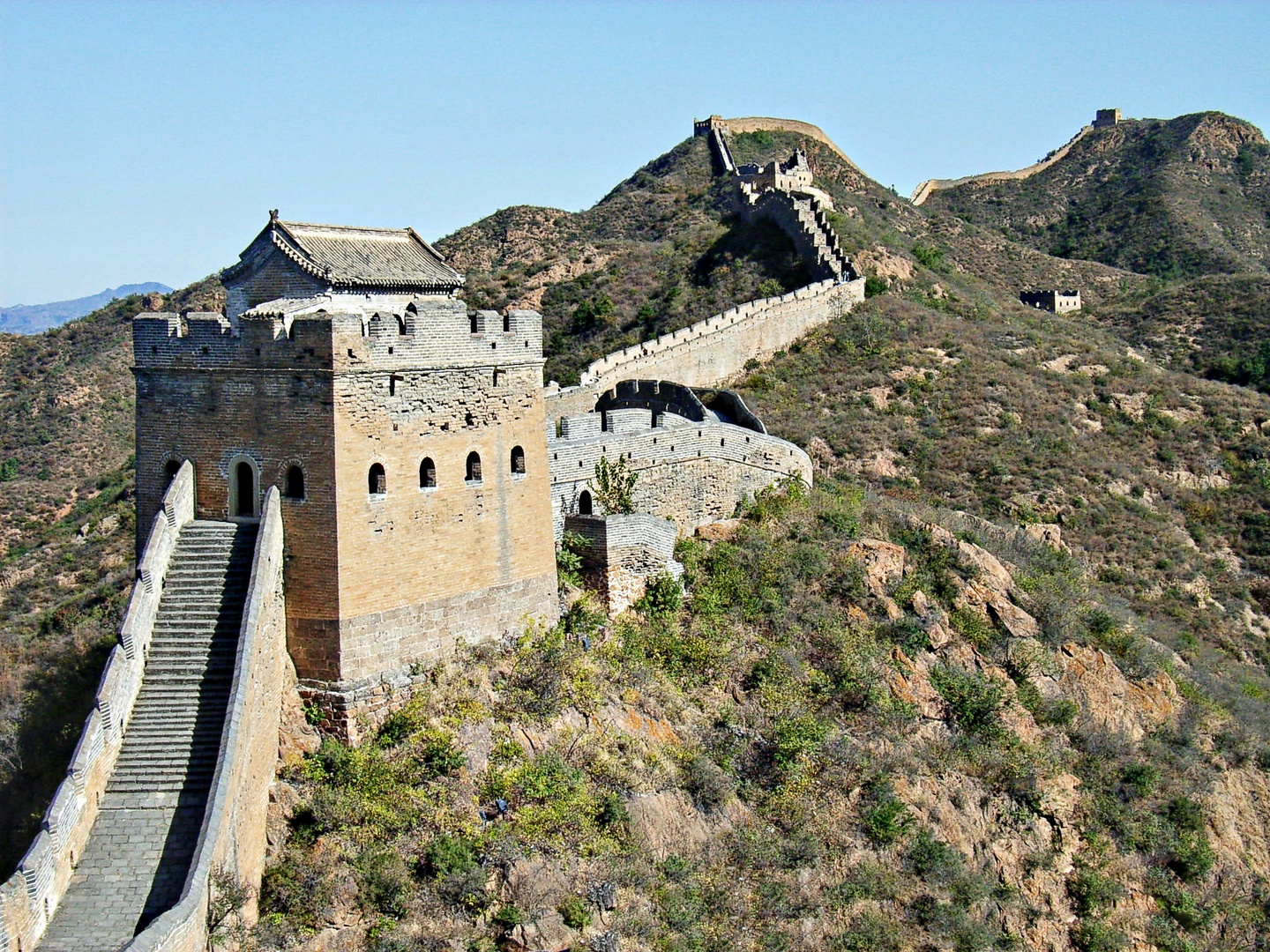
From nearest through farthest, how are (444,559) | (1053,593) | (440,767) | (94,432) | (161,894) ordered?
1. (161,894)
2. (440,767)
3. (444,559)
4. (1053,593)
5. (94,432)

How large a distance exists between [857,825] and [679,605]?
4.33 m

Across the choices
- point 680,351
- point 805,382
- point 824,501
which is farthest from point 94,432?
point 824,501

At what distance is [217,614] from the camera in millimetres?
13516

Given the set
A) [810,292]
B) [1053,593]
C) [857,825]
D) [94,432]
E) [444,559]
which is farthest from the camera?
[94,432]

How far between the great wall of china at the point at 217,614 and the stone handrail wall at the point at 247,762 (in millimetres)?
23

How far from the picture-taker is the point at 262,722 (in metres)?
12.9

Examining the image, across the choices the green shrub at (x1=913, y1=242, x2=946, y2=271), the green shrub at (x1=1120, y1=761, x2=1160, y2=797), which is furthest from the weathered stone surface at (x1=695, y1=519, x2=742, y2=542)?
the green shrub at (x1=913, y1=242, x2=946, y2=271)

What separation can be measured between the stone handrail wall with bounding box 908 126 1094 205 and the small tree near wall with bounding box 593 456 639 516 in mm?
80232

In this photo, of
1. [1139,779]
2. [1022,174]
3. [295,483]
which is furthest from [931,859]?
[1022,174]

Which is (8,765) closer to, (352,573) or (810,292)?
(352,573)

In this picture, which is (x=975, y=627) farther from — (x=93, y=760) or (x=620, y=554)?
(x=93, y=760)

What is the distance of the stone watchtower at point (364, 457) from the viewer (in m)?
13.8

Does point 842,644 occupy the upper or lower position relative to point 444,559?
lower

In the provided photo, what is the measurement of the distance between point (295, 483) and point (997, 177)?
98.6 metres
